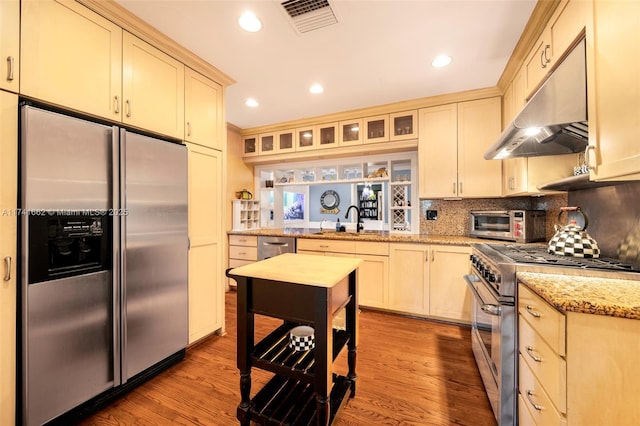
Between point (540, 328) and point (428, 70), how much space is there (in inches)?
87.5

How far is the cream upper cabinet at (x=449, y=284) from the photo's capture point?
2.64 m

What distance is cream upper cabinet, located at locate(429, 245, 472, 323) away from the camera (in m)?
2.64

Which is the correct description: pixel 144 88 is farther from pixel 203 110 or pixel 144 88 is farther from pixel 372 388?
pixel 372 388

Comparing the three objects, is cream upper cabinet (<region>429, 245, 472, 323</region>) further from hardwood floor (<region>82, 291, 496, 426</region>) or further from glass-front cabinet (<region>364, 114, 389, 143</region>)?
glass-front cabinet (<region>364, 114, 389, 143</region>)

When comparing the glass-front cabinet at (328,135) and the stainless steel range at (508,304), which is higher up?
the glass-front cabinet at (328,135)

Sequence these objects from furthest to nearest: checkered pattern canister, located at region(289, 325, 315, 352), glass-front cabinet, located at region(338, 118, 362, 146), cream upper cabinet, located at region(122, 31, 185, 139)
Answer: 1. glass-front cabinet, located at region(338, 118, 362, 146)
2. cream upper cabinet, located at region(122, 31, 185, 139)
3. checkered pattern canister, located at region(289, 325, 315, 352)

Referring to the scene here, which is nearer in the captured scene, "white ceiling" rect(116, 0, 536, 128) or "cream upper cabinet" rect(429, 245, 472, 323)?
"white ceiling" rect(116, 0, 536, 128)

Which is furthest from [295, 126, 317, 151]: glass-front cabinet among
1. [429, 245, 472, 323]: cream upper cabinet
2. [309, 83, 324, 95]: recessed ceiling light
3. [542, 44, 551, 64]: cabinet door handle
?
[542, 44, 551, 64]: cabinet door handle

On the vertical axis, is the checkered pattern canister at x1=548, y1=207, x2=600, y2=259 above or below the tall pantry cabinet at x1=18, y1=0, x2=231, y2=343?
below

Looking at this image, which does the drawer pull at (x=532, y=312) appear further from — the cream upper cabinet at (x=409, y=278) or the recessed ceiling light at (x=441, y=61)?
the recessed ceiling light at (x=441, y=61)

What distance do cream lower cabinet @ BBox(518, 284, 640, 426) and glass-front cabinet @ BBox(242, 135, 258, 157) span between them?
3832 millimetres

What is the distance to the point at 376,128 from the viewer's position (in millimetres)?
3227

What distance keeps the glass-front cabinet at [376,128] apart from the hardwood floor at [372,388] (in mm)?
2264

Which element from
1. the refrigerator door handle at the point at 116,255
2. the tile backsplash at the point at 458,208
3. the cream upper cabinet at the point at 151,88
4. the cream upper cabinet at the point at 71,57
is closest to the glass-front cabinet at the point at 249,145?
the cream upper cabinet at the point at 151,88
